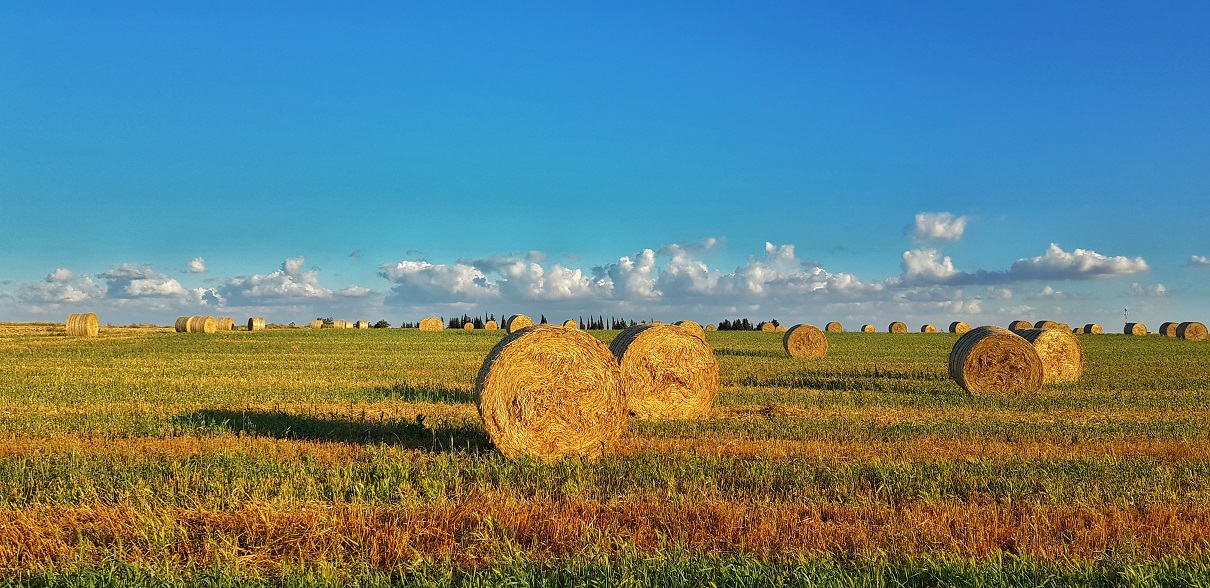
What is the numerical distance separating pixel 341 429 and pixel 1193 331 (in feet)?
205

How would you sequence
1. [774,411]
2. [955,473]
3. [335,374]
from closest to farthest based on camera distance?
[955,473], [774,411], [335,374]

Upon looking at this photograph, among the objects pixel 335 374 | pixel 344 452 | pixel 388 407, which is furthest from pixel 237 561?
pixel 335 374

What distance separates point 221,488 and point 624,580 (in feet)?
15.5

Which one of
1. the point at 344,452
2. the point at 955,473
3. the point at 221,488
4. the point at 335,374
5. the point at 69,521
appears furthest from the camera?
the point at 335,374

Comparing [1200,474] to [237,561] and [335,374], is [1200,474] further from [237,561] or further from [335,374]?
[335,374]

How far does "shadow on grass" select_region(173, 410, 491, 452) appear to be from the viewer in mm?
11695

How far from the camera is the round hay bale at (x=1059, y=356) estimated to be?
2438 cm

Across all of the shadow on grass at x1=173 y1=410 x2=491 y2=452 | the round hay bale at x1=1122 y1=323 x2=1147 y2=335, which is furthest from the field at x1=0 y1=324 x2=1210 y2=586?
the round hay bale at x1=1122 y1=323 x2=1147 y2=335

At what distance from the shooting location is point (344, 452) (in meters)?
10.7

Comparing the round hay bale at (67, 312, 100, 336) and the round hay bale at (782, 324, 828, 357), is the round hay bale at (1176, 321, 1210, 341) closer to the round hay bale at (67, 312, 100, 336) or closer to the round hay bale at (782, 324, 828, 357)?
the round hay bale at (782, 324, 828, 357)

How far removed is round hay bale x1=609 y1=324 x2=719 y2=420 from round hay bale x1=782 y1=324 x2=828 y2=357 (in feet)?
66.9

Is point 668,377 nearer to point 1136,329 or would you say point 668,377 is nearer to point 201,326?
point 201,326

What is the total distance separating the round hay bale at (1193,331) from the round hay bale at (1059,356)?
134 feet

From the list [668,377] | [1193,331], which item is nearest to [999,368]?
[668,377]
